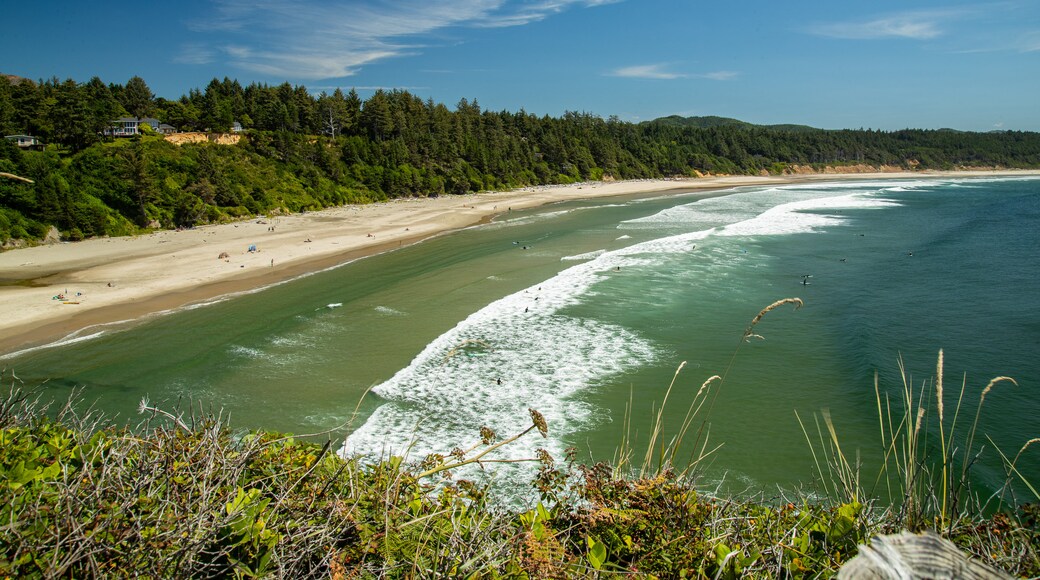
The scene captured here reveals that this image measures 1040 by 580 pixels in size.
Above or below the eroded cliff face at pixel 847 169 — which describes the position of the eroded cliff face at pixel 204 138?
above

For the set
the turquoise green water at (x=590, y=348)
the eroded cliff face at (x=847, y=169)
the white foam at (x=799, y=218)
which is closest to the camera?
the turquoise green water at (x=590, y=348)

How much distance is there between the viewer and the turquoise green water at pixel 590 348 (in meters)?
9.67

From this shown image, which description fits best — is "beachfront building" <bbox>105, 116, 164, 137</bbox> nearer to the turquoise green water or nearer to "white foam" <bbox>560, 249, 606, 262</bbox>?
the turquoise green water

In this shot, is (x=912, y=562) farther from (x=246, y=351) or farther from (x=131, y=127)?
(x=131, y=127)

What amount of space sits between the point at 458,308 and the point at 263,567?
1471cm

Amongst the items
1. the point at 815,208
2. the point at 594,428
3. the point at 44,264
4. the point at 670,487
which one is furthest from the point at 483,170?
the point at 670,487

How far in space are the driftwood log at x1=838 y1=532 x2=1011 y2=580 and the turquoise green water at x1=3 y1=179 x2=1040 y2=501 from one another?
92.6 inches

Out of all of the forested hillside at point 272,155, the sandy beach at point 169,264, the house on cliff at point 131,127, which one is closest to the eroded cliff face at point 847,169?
the forested hillside at point 272,155

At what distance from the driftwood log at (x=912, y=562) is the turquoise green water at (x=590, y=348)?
2353 millimetres

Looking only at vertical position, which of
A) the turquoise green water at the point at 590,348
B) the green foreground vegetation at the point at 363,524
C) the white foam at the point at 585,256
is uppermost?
the green foreground vegetation at the point at 363,524

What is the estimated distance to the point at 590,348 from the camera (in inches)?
525

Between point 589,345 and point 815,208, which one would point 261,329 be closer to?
point 589,345

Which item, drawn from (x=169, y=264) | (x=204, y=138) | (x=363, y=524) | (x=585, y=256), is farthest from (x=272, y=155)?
(x=363, y=524)

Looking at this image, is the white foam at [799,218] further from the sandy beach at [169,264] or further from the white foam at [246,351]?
the white foam at [246,351]
